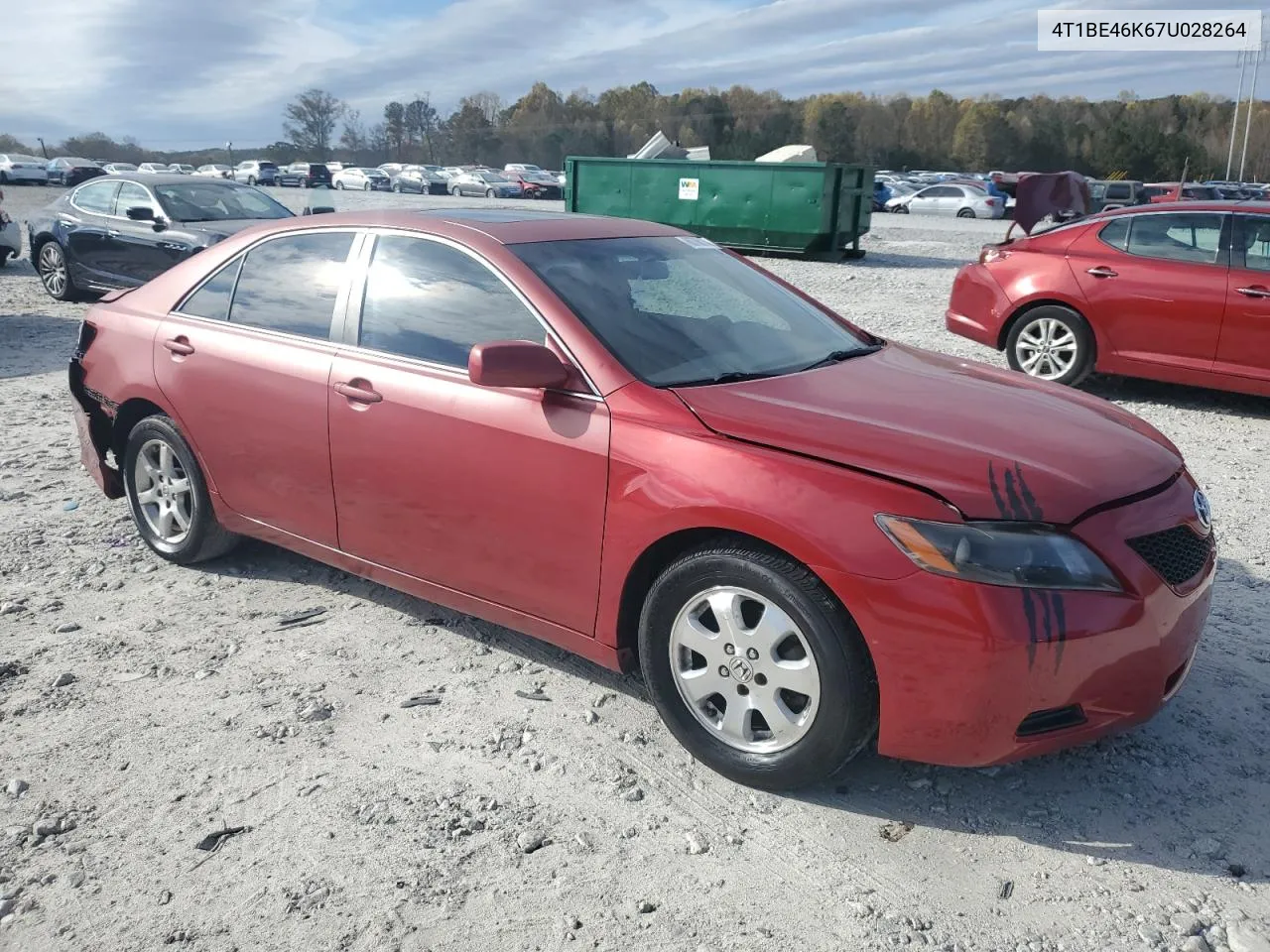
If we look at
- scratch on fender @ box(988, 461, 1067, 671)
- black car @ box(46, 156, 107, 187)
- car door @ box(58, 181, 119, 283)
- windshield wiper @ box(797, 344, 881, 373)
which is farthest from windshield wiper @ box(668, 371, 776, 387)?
black car @ box(46, 156, 107, 187)

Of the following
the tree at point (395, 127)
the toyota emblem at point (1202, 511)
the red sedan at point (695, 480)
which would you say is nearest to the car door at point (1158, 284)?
the red sedan at point (695, 480)

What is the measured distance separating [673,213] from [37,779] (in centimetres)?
1857

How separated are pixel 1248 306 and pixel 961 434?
565cm

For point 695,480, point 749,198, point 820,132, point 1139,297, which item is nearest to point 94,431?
point 695,480

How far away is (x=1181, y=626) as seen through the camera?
2969 mm

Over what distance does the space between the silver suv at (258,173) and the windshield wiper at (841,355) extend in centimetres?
5865

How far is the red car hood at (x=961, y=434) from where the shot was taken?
2.81 m

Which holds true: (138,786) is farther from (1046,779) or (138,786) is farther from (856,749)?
(1046,779)

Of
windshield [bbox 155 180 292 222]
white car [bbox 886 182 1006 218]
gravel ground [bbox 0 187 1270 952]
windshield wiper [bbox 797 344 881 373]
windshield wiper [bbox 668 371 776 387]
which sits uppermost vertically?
white car [bbox 886 182 1006 218]

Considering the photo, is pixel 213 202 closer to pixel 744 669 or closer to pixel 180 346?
pixel 180 346

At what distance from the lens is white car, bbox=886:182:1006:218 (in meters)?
34.8

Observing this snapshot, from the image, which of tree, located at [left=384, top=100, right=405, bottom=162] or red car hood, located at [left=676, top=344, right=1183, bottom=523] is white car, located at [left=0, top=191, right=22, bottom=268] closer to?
red car hood, located at [left=676, top=344, right=1183, bottom=523]

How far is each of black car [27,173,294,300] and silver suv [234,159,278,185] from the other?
47.2 meters

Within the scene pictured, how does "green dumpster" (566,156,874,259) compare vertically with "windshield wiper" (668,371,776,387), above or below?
above
